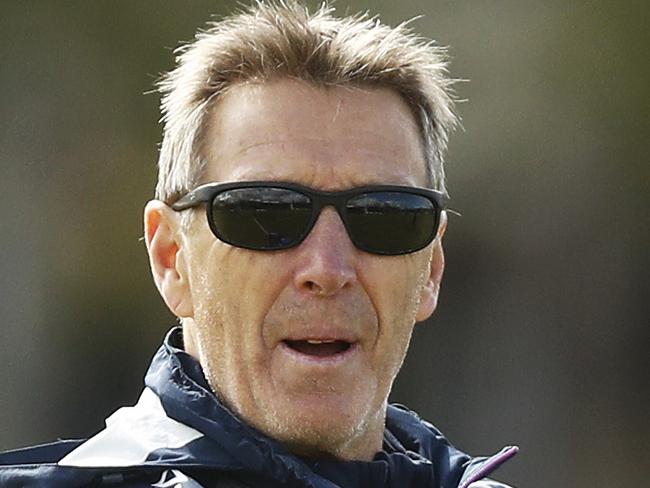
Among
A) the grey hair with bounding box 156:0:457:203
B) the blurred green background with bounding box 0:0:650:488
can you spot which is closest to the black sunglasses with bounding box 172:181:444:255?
the grey hair with bounding box 156:0:457:203

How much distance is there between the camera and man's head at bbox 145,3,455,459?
194cm

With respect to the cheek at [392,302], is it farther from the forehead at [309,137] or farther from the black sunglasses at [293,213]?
the forehead at [309,137]

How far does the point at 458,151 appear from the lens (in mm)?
5477

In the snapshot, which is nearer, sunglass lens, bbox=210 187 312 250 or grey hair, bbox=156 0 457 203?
sunglass lens, bbox=210 187 312 250

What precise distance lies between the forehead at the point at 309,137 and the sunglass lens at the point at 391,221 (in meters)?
0.03

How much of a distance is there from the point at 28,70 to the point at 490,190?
2.11 metres

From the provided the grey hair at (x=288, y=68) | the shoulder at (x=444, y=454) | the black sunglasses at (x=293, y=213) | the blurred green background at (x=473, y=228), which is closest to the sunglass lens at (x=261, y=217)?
the black sunglasses at (x=293, y=213)

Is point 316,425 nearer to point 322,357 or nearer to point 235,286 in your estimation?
point 322,357

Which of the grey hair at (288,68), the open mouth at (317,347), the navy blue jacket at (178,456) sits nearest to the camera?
the navy blue jacket at (178,456)

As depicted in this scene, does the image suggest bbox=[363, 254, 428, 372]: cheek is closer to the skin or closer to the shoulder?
the skin

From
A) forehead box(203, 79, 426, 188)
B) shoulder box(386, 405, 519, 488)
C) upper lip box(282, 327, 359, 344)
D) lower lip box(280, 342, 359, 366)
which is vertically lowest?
shoulder box(386, 405, 519, 488)

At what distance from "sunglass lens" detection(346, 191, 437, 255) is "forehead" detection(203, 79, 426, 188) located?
3 centimetres

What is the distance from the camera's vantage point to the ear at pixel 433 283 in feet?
7.14

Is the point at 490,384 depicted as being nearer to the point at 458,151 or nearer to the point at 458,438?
the point at 458,438
